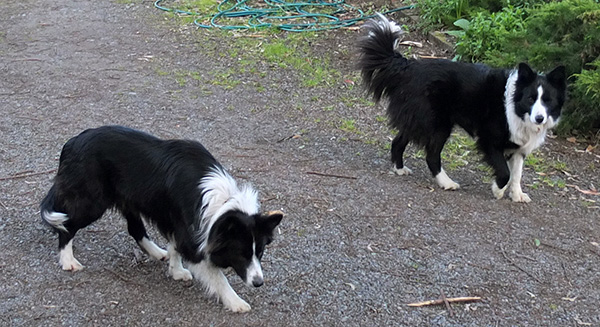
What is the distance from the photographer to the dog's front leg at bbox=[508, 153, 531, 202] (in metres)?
5.68

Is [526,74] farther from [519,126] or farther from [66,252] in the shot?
[66,252]

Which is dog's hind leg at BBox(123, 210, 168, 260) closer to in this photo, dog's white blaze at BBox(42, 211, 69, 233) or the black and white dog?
the black and white dog

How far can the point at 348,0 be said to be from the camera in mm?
10977

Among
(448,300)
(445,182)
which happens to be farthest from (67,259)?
(445,182)

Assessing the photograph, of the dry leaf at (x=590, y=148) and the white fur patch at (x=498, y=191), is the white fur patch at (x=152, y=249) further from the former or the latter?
the dry leaf at (x=590, y=148)

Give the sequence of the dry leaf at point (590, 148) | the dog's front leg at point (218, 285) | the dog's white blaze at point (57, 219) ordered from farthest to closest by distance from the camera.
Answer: the dry leaf at point (590, 148) → the dog's white blaze at point (57, 219) → the dog's front leg at point (218, 285)

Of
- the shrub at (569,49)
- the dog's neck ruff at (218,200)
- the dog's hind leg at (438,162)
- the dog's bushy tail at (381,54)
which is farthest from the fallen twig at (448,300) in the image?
the shrub at (569,49)

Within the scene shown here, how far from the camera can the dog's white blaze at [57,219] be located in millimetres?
4117

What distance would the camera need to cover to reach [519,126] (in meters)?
5.52

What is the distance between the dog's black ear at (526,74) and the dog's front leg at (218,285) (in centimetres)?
306

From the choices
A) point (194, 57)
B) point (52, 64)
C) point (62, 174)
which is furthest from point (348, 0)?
point (62, 174)

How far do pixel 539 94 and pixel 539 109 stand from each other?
14 cm

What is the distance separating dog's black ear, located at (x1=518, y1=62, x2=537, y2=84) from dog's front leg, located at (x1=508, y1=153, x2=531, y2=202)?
750 mm

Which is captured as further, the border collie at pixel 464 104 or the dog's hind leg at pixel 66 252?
the border collie at pixel 464 104
